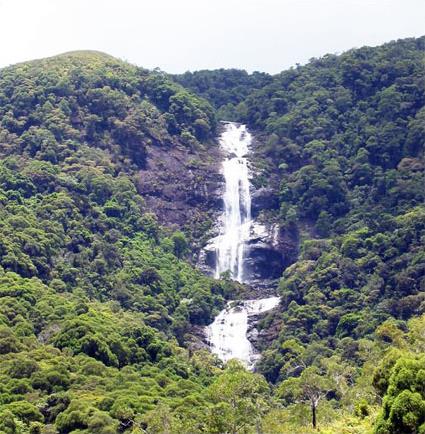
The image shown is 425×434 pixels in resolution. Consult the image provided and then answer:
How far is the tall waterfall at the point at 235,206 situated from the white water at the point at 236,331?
8.33 meters

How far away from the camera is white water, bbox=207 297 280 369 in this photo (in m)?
90.7

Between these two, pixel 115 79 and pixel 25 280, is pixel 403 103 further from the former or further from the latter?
pixel 25 280

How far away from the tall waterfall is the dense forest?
2.93 metres

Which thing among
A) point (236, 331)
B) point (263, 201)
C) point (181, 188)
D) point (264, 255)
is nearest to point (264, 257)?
point (264, 255)

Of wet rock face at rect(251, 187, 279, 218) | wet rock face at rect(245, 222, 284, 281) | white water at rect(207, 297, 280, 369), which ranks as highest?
wet rock face at rect(251, 187, 279, 218)

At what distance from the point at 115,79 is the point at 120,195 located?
23953 mm

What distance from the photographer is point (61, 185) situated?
10438 cm

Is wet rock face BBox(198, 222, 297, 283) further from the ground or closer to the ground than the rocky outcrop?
closer to the ground

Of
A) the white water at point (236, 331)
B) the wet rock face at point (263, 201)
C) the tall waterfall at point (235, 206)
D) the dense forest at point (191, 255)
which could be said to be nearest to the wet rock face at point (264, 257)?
the tall waterfall at point (235, 206)

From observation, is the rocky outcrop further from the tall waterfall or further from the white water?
the white water

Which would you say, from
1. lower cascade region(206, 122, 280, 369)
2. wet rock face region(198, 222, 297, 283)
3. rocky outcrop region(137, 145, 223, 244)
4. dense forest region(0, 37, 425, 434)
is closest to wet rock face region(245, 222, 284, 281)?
wet rock face region(198, 222, 297, 283)

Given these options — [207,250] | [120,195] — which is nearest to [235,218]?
[207,250]

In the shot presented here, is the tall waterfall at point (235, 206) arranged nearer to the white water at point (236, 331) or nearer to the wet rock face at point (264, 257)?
the wet rock face at point (264, 257)

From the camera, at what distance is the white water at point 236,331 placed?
3570 inches
